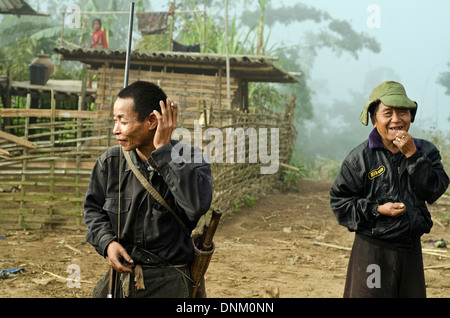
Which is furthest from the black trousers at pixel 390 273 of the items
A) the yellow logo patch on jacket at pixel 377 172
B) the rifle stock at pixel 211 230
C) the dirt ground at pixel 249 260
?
the dirt ground at pixel 249 260

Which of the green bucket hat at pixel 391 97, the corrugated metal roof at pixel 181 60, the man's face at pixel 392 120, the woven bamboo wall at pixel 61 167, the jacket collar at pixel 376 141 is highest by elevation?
the corrugated metal roof at pixel 181 60

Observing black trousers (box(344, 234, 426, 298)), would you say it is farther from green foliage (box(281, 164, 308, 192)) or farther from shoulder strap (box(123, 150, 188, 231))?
green foliage (box(281, 164, 308, 192))

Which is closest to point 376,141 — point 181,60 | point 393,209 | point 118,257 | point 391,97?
point 391,97

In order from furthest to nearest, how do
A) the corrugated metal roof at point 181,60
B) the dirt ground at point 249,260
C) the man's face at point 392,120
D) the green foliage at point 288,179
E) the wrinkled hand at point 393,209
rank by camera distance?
the green foliage at point 288,179, the corrugated metal roof at point 181,60, the dirt ground at point 249,260, the man's face at point 392,120, the wrinkled hand at point 393,209

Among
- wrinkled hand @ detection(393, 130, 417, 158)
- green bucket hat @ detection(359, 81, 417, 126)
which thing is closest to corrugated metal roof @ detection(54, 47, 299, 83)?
green bucket hat @ detection(359, 81, 417, 126)

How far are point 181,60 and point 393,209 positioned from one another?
11.2m

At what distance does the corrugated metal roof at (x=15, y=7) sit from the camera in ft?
48.5

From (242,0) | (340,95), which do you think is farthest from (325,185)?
(340,95)

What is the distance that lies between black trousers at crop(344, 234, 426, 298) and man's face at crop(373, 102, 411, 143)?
62 centimetres

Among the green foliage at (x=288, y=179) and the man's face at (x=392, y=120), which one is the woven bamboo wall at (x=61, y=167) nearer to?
the green foliage at (x=288, y=179)

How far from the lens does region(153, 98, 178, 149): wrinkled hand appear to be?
2326mm

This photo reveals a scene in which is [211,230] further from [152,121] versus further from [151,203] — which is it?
[152,121]

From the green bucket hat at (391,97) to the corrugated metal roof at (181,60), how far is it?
31.9ft
